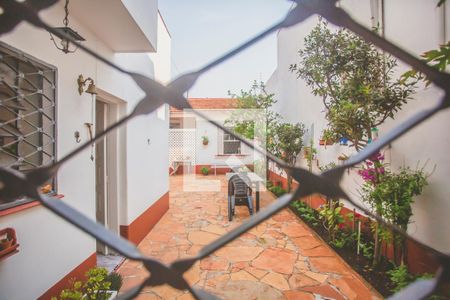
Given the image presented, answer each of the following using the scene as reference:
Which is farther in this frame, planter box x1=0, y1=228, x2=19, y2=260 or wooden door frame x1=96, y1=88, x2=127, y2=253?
wooden door frame x1=96, y1=88, x2=127, y2=253

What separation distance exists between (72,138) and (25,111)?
51 centimetres

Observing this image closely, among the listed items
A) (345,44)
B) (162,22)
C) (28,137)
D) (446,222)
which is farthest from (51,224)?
(162,22)

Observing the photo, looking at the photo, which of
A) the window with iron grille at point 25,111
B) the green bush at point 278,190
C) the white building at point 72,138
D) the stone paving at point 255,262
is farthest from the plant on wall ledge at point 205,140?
the window with iron grille at point 25,111

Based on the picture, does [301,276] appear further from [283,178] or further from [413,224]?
[283,178]

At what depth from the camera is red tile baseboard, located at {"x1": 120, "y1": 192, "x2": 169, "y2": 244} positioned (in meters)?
3.33

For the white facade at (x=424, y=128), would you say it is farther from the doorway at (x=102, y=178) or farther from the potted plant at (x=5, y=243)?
the doorway at (x=102, y=178)

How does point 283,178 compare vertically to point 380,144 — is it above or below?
below

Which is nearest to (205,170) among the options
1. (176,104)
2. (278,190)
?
(278,190)

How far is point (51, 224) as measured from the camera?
193cm

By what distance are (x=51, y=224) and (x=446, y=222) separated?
3.30 meters

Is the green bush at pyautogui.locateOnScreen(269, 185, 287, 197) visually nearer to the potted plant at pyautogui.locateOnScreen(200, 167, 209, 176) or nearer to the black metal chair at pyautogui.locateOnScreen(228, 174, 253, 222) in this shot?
the black metal chair at pyautogui.locateOnScreen(228, 174, 253, 222)

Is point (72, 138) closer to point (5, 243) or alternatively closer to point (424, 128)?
point (5, 243)

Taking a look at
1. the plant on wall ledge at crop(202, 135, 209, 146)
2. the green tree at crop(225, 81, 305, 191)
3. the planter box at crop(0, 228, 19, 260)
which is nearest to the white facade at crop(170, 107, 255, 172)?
the plant on wall ledge at crop(202, 135, 209, 146)

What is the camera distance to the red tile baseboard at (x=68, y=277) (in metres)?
1.85
